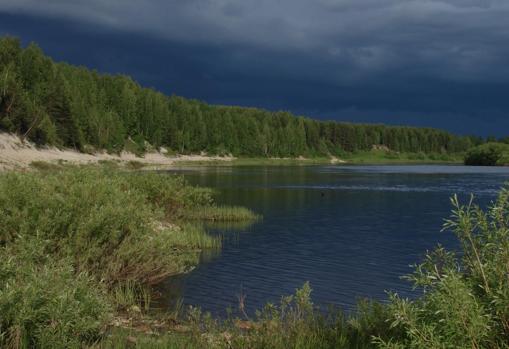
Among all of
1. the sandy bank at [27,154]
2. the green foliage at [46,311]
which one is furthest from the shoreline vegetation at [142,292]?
the sandy bank at [27,154]

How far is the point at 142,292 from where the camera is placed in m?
20.6

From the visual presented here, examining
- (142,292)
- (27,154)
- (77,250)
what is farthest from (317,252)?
(27,154)

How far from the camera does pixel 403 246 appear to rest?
3606 centimetres

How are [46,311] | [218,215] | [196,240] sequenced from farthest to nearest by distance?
[218,215], [196,240], [46,311]

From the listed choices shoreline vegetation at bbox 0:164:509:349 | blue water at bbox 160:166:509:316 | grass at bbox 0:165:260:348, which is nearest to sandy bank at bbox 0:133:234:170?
blue water at bbox 160:166:509:316

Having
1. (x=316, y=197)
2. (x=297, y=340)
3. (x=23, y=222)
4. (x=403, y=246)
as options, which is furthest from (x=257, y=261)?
(x=316, y=197)

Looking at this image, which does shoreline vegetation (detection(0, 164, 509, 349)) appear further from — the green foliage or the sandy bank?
the sandy bank

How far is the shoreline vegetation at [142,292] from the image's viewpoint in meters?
8.37

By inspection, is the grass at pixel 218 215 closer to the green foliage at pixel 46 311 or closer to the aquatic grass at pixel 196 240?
the aquatic grass at pixel 196 240

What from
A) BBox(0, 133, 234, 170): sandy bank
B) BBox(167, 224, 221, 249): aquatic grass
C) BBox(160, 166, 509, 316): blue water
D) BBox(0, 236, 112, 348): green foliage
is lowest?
BBox(160, 166, 509, 316): blue water

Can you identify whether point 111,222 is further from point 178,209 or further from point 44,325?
point 178,209

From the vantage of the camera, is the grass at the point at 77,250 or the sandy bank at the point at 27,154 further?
the sandy bank at the point at 27,154

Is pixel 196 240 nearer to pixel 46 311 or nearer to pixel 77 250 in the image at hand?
pixel 77 250

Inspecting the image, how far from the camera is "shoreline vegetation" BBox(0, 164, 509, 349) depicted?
27.5 feet
